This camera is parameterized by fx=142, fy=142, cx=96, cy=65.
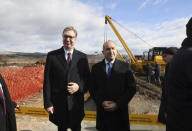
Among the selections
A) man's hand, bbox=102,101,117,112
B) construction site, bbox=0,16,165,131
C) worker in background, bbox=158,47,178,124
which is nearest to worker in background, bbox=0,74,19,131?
man's hand, bbox=102,101,117,112

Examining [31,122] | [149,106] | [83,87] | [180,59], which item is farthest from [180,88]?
[149,106]

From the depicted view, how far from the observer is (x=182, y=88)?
1.22m

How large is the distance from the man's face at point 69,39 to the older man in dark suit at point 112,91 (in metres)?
0.48

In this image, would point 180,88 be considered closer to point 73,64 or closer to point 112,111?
point 112,111

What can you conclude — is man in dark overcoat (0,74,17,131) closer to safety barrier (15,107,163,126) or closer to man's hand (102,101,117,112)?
man's hand (102,101,117,112)

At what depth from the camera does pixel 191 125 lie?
1.25m

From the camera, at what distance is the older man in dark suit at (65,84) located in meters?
2.08

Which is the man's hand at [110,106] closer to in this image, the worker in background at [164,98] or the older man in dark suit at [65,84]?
the older man in dark suit at [65,84]

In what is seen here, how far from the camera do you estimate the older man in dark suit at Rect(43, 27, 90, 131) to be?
6.84 ft

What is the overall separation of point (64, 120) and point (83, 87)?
566 mm

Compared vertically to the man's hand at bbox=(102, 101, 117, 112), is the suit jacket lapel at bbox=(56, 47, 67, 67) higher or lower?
higher

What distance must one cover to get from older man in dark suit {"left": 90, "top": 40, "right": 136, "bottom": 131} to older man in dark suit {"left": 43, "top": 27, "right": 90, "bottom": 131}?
314mm

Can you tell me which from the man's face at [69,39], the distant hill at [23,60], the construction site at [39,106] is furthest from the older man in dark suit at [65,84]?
the distant hill at [23,60]

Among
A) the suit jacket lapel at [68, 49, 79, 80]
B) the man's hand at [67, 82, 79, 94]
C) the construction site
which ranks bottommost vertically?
the construction site
